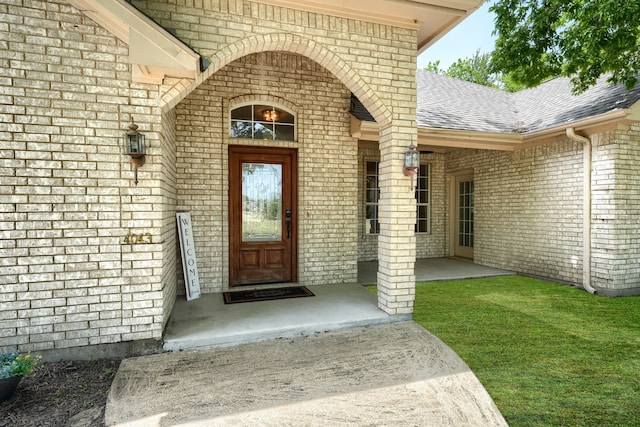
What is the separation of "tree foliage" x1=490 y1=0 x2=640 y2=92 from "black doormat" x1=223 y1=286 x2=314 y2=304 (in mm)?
5216

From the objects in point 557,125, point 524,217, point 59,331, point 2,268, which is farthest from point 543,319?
point 2,268

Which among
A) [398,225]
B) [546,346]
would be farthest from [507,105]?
[546,346]

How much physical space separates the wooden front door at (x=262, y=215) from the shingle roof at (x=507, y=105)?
175 centimetres

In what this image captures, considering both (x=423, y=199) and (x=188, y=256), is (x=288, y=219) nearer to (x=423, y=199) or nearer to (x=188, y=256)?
(x=188, y=256)

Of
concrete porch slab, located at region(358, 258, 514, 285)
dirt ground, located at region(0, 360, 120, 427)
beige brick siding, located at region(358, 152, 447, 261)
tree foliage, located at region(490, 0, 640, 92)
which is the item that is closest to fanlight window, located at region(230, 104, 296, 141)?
concrete porch slab, located at region(358, 258, 514, 285)

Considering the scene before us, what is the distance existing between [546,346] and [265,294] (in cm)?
356

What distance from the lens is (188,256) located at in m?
4.76

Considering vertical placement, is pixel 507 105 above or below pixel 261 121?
above

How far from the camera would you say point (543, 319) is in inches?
164

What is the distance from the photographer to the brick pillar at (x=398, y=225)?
3973mm

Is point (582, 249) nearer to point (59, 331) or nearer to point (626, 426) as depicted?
point (626, 426)

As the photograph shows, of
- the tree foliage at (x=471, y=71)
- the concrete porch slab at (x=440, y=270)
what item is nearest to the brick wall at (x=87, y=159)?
the concrete porch slab at (x=440, y=270)

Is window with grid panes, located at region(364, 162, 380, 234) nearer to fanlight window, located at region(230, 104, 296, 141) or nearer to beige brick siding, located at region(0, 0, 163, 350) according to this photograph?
fanlight window, located at region(230, 104, 296, 141)

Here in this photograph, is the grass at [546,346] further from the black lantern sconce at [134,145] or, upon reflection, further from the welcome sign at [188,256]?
the black lantern sconce at [134,145]
